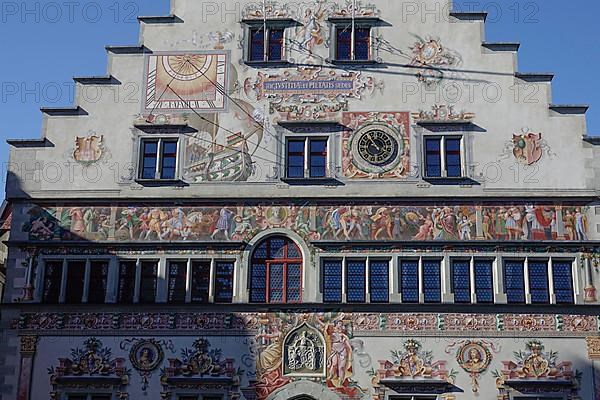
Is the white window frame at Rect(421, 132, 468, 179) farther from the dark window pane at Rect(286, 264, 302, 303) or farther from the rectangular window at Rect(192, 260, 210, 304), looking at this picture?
the rectangular window at Rect(192, 260, 210, 304)

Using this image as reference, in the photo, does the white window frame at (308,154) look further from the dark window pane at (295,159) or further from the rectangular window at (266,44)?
the rectangular window at (266,44)

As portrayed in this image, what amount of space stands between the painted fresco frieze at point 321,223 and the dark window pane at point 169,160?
38.5 inches

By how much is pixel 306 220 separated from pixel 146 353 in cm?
488

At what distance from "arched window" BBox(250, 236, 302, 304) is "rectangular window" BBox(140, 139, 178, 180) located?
303 centimetres

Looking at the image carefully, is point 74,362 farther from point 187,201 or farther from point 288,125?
point 288,125

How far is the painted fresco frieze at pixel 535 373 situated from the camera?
2127 cm

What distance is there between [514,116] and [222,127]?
7222mm

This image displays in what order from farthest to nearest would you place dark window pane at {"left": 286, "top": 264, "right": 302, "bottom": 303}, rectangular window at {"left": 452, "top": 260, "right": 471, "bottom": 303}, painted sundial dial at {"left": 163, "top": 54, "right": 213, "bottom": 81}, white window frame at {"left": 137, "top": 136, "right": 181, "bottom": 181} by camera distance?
painted sundial dial at {"left": 163, "top": 54, "right": 213, "bottom": 81}, white window frame at {"left": 137, "top": 136, "right": 181, "bottom": 181}, dark window pane at {"left": 286, "top": 264, "right": 302, "bottom": 303}, rectangular window at {"left": 452, "top": 260, "right": 471, "bottom": 303}

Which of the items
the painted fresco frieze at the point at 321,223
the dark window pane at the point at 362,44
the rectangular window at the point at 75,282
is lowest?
the rectangular window at the point at 75,282

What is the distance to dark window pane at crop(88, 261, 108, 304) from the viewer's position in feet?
74.6

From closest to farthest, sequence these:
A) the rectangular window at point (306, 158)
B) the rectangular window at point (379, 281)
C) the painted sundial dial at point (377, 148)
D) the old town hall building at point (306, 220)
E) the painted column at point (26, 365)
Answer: the old town hall building at point (306, 220) → the painted column at point (26, 365) → the rectangular window at point (379, 281) → the painted sundial dial at point (377, 148) → the rectangular window at point (306, 158)

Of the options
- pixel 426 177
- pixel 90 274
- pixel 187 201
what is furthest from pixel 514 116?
pixel 90 274

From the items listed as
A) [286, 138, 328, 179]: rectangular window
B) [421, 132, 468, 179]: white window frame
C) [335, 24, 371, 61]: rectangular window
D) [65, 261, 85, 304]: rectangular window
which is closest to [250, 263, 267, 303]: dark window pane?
[286, 138, 328, 179]: rectangular window

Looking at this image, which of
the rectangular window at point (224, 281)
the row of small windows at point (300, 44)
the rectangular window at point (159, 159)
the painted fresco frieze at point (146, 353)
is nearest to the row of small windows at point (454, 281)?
the rectangular window at point (224, 281)
